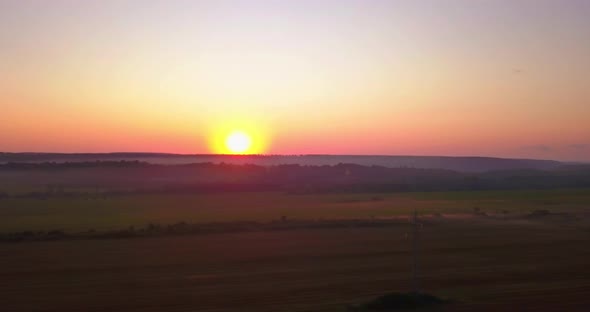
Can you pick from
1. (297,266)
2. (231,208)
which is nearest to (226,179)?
(231,208)

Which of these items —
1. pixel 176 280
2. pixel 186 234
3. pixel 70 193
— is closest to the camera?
pixel 176 280

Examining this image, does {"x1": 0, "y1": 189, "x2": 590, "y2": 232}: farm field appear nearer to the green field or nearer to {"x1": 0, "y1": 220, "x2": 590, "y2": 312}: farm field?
the green field

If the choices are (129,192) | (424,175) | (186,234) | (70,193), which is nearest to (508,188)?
(424,175)

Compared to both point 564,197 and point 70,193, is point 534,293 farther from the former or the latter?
point 70,193

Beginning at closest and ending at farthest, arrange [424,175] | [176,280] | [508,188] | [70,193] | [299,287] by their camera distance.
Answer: [299,287] → [176,280] → [70,193] → [508,188] → [424,175]

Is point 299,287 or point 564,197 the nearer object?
point 299,287

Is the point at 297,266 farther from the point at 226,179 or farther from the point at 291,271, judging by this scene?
the point at 226,179

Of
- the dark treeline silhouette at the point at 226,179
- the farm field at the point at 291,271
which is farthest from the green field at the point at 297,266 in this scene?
the dark treeline silhouette at the point at 226,179
